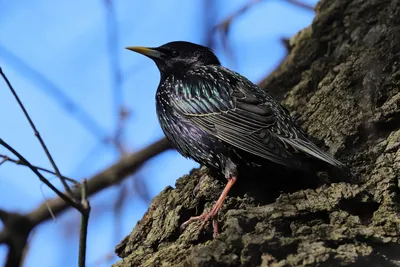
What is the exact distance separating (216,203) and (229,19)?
96.3 inches

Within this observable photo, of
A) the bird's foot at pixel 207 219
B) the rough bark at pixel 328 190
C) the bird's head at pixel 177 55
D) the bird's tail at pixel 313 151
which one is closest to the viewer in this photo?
the rough bark at pixel 328 190

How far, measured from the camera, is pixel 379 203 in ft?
10.1

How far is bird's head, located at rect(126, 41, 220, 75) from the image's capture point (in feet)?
15.7

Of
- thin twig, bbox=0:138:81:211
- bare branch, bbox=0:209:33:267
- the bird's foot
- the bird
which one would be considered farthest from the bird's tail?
bare branch, bbox=0:209:33:267

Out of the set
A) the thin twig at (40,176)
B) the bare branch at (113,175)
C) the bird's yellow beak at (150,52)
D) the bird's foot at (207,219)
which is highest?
the bird's yellow beak at (150,52)

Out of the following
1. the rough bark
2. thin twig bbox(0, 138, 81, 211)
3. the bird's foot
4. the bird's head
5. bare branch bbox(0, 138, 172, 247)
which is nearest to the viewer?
the rough bark

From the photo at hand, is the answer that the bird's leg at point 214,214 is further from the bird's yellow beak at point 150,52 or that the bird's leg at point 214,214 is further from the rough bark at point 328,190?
the bird's yellow beak at point 150,52

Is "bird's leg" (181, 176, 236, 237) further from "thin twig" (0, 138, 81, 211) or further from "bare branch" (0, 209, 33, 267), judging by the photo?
"bare branch" (0, 209, 33, 267)

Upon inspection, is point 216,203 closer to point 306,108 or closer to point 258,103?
point 258,103

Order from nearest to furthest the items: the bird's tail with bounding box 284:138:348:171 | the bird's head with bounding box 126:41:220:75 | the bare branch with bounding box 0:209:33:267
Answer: the bird's tail with bounding box 284:138:348:171 → the bare branch with bounding box 0:209:33:267 → the bird's head with bounding box 126:41:220:75

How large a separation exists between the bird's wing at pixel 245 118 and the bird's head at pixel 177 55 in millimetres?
500

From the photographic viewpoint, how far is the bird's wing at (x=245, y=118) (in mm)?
3559

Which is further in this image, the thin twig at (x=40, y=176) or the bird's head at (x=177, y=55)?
the bird's head at (x=177, y=55)

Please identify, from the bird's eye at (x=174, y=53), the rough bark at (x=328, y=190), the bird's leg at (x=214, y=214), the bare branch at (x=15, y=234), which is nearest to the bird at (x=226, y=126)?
the bird's leg at (x=214, y=214)
